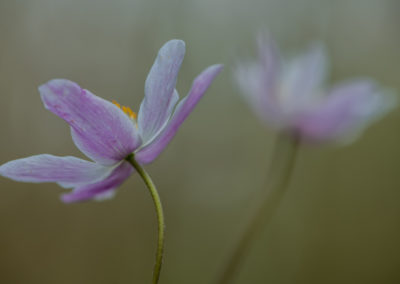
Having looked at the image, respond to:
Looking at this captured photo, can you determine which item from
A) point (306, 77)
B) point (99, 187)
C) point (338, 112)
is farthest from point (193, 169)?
point (99, 187)

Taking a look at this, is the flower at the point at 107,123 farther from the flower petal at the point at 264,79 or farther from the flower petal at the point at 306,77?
the flower petal at the point at 306,77

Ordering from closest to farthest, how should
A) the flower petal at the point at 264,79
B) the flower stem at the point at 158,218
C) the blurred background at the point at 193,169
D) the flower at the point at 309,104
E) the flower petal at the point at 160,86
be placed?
1. the flower stem at the point at 158,218
2. the flower petal at the point at 160,86
3. the flower petal at the point at 264,79
4. the flower at the point at 309,104
5. the blurred background at the point at 193,169

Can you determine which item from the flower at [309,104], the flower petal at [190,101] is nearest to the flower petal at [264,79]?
the flower at [309,104]

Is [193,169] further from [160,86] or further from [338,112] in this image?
[160,86]

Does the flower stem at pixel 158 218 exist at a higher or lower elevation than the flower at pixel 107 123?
lower

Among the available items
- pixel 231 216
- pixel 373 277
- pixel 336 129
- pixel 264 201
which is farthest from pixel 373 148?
pixel 264 201

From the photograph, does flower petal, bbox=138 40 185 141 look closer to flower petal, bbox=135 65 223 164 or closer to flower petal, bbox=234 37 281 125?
flower petal, bbox=135 65 223 164

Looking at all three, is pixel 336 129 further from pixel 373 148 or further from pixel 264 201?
pixel 373 148
